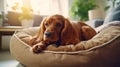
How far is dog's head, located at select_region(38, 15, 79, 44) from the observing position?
1.36m

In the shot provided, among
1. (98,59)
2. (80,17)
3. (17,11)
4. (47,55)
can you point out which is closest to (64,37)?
(47,55)

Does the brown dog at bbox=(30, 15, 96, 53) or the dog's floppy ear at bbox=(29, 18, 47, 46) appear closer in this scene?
the brown dog at bbox=(30, 15, 96, 53)

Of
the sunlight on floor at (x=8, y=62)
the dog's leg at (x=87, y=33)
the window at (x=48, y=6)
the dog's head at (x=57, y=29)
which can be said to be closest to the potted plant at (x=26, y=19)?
the window at (x=48, y=6)

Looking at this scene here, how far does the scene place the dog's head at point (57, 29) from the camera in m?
1.36

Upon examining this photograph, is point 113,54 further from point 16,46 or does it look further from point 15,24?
point 15,24

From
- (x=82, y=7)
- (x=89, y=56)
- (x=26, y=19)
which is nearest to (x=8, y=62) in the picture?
(x=89, y=56)

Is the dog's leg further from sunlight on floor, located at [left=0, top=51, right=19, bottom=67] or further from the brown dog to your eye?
sunlight on floor, located at [left=0, top=51, right=19, bottom=67]

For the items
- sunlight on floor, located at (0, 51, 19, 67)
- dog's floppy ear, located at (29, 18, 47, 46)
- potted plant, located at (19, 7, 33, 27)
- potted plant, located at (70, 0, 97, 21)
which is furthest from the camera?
potted plant, located at (70, 0, 97, 21)

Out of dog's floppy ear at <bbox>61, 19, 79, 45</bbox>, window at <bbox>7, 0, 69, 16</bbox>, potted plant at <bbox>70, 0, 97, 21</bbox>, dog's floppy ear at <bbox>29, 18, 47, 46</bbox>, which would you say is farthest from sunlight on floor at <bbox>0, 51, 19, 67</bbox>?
window at <bbox>7, 0, 69, 16</bbox>

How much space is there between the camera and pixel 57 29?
4.60 feet

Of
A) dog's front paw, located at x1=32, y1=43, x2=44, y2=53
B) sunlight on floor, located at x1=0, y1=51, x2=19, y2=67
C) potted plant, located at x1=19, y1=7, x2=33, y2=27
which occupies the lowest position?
sunlight on floor, located at x1=0, y1=51, x2=19, y2=67

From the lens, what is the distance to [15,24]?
384cm

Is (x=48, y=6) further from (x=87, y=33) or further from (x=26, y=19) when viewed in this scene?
(x=87, y=33)

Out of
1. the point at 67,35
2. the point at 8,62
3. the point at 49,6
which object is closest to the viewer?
the point at 67,35
